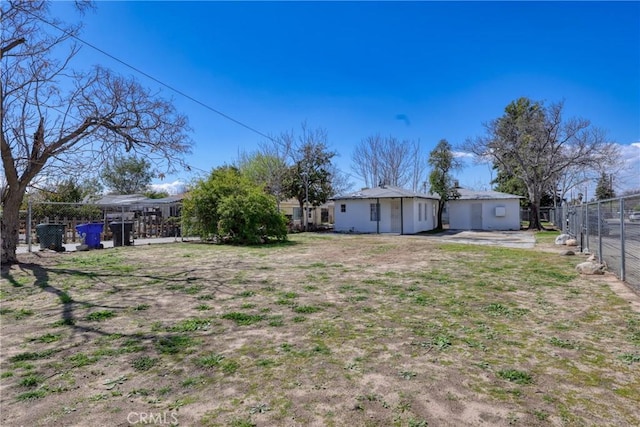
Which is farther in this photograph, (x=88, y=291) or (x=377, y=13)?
(x=377, y=13)

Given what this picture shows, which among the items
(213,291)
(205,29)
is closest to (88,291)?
(213,291)

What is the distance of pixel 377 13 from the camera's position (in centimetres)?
1104

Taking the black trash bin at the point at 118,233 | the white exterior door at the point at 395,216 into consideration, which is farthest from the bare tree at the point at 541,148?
the black trash bin at the point at 118,233

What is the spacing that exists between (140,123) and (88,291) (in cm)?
516

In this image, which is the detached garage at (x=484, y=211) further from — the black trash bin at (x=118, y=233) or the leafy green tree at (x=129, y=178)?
the leafy green tree at (x=129, y=178)

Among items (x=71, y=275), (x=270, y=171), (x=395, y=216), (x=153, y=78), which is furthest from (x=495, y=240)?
(x=71, y=275)

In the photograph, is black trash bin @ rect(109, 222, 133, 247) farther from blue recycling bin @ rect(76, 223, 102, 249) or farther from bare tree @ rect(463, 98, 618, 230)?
bare tree @ rect(463, 98, 618, 230)

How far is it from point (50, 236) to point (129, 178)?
1323 inches

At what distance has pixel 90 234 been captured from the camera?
12.4m

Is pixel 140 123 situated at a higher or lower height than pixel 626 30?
lower

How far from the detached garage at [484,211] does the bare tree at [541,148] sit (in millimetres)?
1595

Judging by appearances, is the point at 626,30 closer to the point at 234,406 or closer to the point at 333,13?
the point at 333,13

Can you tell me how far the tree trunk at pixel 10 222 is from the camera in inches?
342

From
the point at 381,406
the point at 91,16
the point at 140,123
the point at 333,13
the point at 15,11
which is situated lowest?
the point at 381,406
